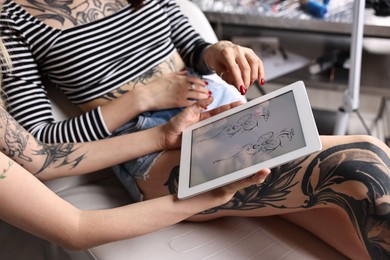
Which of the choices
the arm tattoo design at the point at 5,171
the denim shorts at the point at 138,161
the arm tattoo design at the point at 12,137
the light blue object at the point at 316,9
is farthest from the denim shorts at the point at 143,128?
the light blue object at the point at 316,9

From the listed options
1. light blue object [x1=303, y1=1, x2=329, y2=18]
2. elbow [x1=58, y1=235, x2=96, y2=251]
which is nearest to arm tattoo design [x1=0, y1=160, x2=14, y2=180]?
elbow [x1=58, y1=235, x2=96, y2=251]

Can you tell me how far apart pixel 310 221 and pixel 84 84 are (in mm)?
568

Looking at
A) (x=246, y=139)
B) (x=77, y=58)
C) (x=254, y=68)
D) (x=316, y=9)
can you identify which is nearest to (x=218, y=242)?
(x=246, y=139)

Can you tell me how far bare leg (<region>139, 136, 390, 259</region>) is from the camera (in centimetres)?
73

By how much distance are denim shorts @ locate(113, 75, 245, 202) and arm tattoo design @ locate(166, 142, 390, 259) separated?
0.57ft

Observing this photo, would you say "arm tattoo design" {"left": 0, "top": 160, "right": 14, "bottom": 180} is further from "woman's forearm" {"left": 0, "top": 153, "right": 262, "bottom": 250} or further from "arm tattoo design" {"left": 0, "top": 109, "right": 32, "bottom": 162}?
"arm tattoo design" {"left": 0, "top": 109, "right": 32, "bottom": 162}

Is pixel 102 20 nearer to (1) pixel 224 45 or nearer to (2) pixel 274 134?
(1) pixel 224 45

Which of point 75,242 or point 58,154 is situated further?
point 58,154

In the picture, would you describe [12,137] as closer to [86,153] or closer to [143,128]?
[86,153]

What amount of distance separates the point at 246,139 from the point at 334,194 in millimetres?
181

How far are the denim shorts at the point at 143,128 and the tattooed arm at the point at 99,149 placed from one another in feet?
0.09

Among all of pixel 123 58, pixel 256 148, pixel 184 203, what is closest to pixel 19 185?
pixel 184 203

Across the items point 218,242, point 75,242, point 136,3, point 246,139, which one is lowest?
point 218,242

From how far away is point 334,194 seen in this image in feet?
2.57
